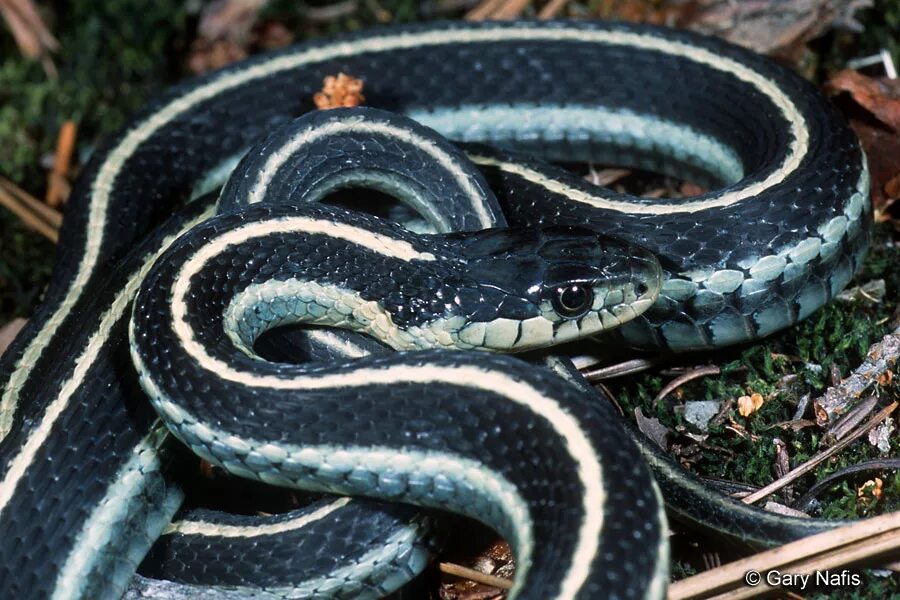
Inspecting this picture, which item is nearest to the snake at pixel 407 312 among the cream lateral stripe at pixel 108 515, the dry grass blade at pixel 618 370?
the cream lateral stripe at pixel 108 515

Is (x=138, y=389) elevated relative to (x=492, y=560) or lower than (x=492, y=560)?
elevated

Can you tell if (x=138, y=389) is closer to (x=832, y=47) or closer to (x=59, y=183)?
(x=59, y=183)

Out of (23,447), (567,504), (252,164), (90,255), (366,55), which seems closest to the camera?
(567,504)

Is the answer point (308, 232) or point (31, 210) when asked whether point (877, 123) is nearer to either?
point (308, 232)

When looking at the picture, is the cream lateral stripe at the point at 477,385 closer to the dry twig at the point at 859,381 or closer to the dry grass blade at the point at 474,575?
the dry grass blade at the point at 474,575

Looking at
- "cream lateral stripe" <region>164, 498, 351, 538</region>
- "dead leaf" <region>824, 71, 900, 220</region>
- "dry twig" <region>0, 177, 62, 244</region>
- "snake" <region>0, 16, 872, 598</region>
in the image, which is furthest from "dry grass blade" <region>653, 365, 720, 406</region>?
"dry twig" <region>0, 177, 62, 244</region>

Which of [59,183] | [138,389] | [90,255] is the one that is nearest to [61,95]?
[59,183]

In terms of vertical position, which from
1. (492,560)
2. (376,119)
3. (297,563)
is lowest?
(492,560)

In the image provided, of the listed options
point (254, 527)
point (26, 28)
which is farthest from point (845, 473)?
point (26, 28)
